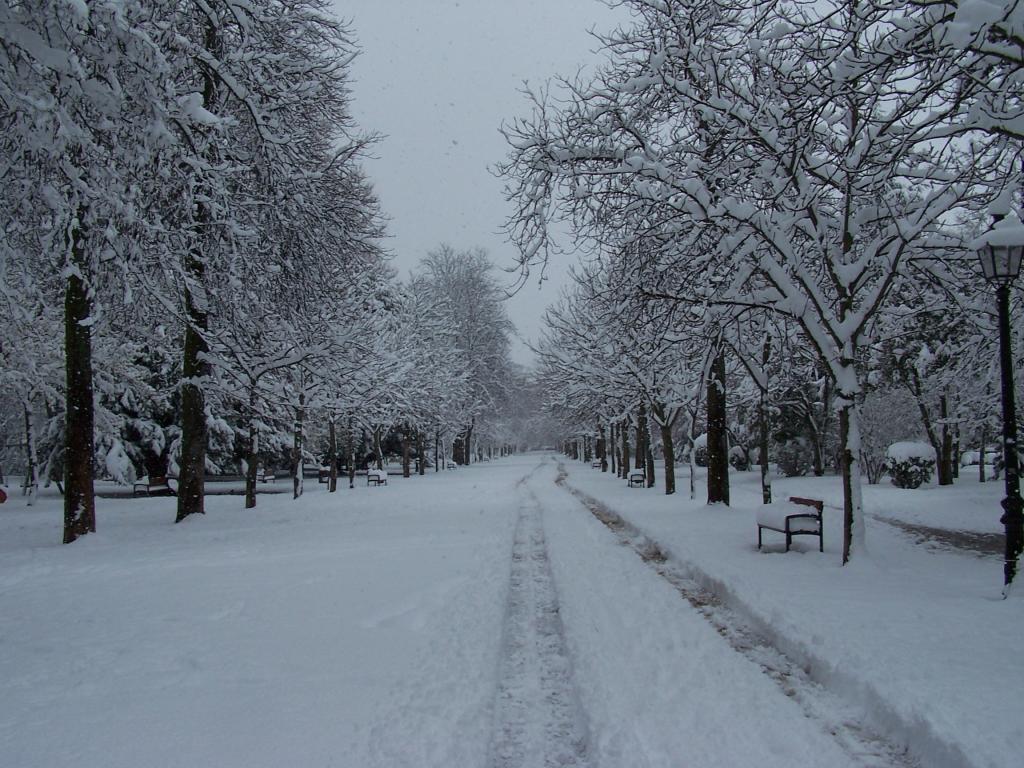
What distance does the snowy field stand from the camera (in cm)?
417

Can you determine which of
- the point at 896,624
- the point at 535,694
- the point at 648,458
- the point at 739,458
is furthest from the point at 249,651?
the point at 739,458

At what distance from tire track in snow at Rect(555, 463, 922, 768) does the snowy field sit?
25mm

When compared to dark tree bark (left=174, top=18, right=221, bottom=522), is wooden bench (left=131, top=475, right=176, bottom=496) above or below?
below

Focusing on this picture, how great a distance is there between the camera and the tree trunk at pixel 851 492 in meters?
9.52

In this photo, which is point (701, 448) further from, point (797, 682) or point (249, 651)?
point (249, 651)

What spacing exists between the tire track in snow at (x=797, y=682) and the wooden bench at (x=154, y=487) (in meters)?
22.8

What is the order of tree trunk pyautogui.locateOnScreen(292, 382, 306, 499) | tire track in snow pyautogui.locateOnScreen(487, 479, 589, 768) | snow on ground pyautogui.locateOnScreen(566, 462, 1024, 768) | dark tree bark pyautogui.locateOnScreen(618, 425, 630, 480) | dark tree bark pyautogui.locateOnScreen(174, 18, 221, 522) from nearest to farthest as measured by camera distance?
tire track in snow pyautogui.locateOnScreen(487, 479, 589, 768) < snow on ground pyautogui.locateOnScreen(566, 462, 1024, 768) < dark tree bark pyautogui.locateOnScreen(174, 18, 221, 522) < tree trunk pyautogui.locateOnScreen(292, 382, 306, 499) < dark tree bark pyautogui.locateOnScreen(618, 425, 630, 480)

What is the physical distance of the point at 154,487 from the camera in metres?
27.2

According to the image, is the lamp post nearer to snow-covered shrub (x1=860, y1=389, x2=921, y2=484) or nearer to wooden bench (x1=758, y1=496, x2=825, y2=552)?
wooden bench (x1=758, y1=496, x2=825, y2=552)

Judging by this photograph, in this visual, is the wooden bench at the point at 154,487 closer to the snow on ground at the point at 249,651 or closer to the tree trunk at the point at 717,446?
the snow on ground at the point at 249,651

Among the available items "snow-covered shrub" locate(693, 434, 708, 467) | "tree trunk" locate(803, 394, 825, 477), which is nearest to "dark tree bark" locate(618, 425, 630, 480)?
"snow-covered shrub" locate(693, 434, 708, 467)

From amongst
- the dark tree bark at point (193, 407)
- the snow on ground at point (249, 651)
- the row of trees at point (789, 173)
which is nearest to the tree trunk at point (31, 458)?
the dark tree bark at point (193, 407)

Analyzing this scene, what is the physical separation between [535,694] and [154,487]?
26310 mm

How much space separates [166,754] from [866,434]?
30512 mm
